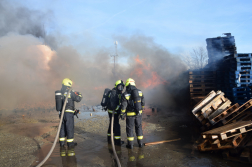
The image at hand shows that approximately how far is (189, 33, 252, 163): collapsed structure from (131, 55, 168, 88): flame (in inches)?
237

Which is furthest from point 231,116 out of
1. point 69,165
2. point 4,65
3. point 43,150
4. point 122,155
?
point 4,65

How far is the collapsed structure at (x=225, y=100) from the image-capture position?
3.95 meters

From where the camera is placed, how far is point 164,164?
12.8ft

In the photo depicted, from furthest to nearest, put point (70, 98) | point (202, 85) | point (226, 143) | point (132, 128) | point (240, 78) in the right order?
point (202, 85) → point (240, 78) → point (70, 98) → point (132, 128) → point (226, 143)

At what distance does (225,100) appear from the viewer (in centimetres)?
614

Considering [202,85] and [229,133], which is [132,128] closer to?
[229,133]

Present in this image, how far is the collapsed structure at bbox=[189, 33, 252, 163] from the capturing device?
395 cm

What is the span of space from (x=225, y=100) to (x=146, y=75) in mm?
13324

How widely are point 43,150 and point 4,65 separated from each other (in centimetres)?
1436

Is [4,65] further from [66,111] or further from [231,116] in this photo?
[231,116]

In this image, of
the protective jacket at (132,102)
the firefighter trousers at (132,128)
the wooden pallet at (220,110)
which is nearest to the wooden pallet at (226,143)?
the wooden pallet at (220,110)

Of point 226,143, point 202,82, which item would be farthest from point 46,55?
point 226,143

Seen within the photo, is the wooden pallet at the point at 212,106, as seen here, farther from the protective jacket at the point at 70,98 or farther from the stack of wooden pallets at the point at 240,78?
the protective jacket at the point at 70,98

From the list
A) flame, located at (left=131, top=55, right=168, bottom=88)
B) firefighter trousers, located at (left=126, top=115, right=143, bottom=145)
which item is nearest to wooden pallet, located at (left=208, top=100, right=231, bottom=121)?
firefighter trousers, located at (left=126, top=115, right=143, bottom=145)
